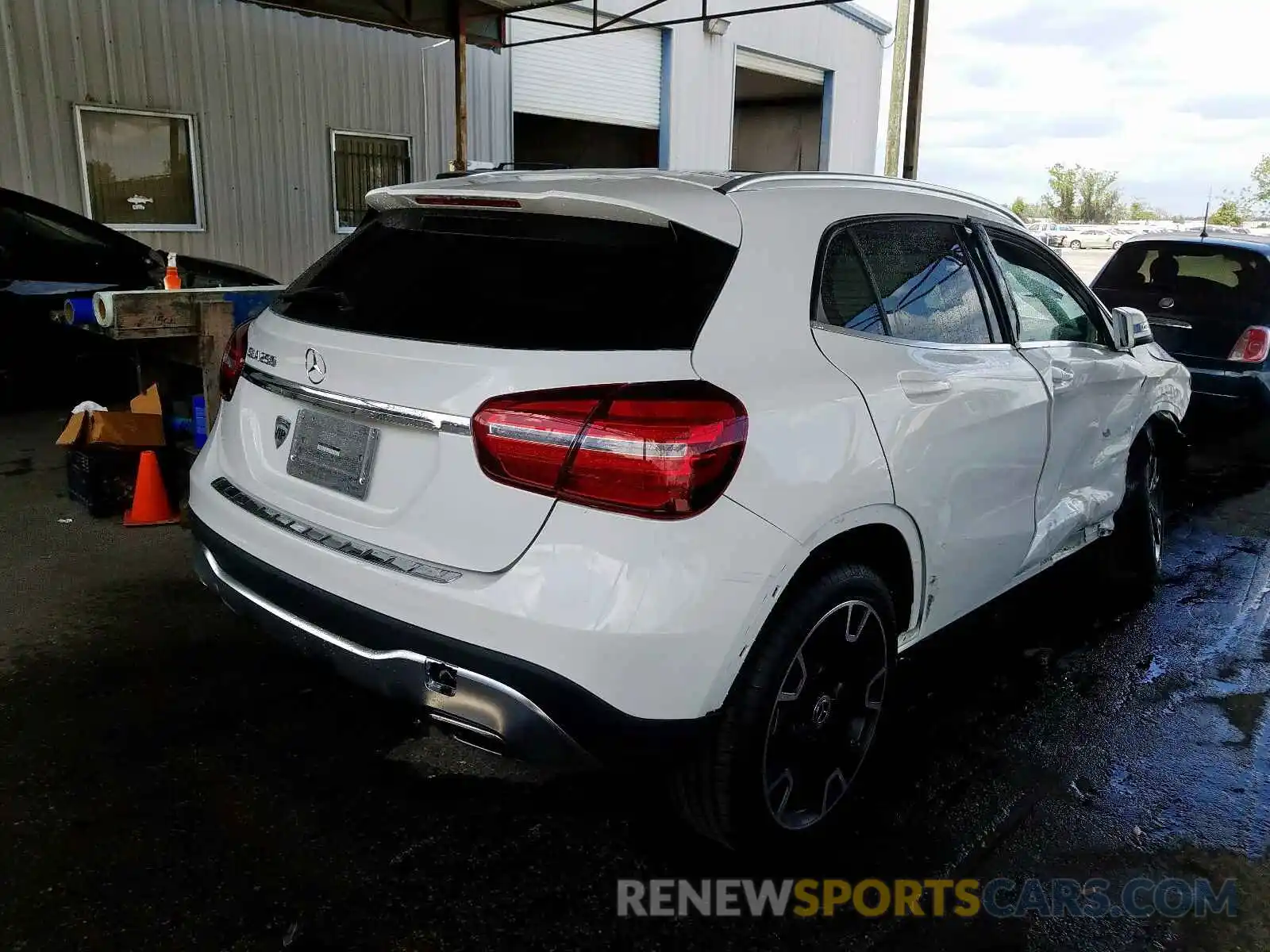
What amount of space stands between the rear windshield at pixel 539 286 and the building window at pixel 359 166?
9.23m

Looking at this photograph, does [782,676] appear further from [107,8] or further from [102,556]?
[107,8]

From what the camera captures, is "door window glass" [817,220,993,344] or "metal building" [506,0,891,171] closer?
"door window glass" [817,220,993,344]

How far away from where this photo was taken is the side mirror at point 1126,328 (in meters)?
4.12

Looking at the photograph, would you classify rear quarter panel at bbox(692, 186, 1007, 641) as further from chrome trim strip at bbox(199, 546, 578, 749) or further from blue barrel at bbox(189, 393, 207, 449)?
blue barrel at bbox(189, 393, 207, 449)

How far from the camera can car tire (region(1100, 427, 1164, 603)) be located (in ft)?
15.0

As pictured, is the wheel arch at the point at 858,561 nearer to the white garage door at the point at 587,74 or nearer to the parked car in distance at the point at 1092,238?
the white garage door at the point at 587,74

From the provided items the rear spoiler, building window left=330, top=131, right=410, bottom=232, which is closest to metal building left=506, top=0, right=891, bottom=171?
building window left=330, top=131, right=410, bottom=232

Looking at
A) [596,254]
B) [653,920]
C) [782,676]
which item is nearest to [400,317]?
[596,254]

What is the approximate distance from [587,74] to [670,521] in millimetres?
13841

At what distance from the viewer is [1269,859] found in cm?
276

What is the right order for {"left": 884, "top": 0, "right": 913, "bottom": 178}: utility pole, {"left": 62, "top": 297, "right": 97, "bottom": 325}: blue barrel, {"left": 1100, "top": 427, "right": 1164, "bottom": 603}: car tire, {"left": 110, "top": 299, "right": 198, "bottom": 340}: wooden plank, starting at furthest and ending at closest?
{"left": 884, "top": 0, "right": 913, "bottom": 178}: utility pole < {"left": 62, "top": 297, "right": 97, "bottom": 325}: blue barrel < {"left": 110, "top": 299, "right": 198, "bottom": 340}: wooden plank < {"left": 1100, "top": 427, "right": 1164, "bottom": 603}: car tire

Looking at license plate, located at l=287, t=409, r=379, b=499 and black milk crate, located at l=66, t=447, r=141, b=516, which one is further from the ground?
license plate, located at l=287, t=409, r=379, b=499

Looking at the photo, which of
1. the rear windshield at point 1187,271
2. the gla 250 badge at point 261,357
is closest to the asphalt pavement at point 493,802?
the gla 250 badge at point 261,357

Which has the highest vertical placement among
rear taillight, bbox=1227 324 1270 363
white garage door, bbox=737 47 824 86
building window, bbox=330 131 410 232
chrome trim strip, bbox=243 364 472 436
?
white garage door, bbox=737 47 824 86
